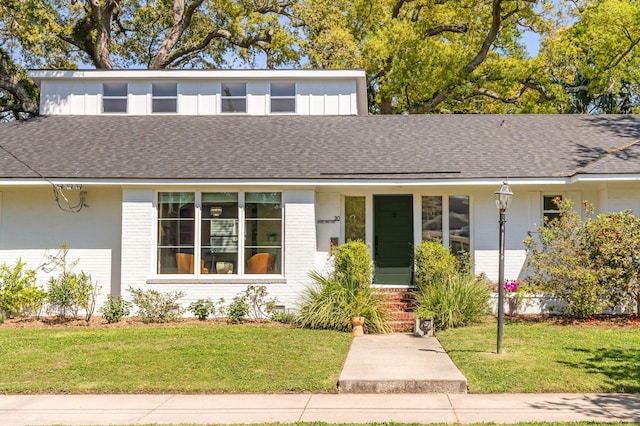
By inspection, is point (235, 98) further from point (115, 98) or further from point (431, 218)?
point (431, 218)

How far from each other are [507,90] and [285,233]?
20.1 meters

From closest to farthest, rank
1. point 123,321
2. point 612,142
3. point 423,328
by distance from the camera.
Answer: point 423,328
point 123,321
point 612,142

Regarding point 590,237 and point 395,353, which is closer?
point 395,353

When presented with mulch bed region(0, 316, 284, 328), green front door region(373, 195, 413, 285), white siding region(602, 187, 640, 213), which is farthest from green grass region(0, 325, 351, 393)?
white siding region(602, 187, 640, 213)

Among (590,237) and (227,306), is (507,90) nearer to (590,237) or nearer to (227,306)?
(590,237)

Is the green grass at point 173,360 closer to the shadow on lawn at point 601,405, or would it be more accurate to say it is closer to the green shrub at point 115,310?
the green shrub at point 115,310

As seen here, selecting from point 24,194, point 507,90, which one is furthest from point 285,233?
point 507,90

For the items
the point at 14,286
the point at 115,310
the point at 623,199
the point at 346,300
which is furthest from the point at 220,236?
the point at 623,199

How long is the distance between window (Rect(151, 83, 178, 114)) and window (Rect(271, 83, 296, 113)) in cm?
300

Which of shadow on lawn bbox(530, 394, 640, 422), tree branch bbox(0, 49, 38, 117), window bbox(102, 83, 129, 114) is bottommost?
shadow on lawn bbox(530, 394, 640, 422)

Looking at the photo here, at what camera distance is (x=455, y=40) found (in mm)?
31969

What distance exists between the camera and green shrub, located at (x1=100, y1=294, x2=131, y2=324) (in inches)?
514

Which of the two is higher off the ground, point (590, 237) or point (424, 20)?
point (424, 20)

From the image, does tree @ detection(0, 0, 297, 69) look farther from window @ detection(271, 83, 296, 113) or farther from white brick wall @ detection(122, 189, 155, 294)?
Result: white brick wall @ detection(122, 189, 155, 294)
